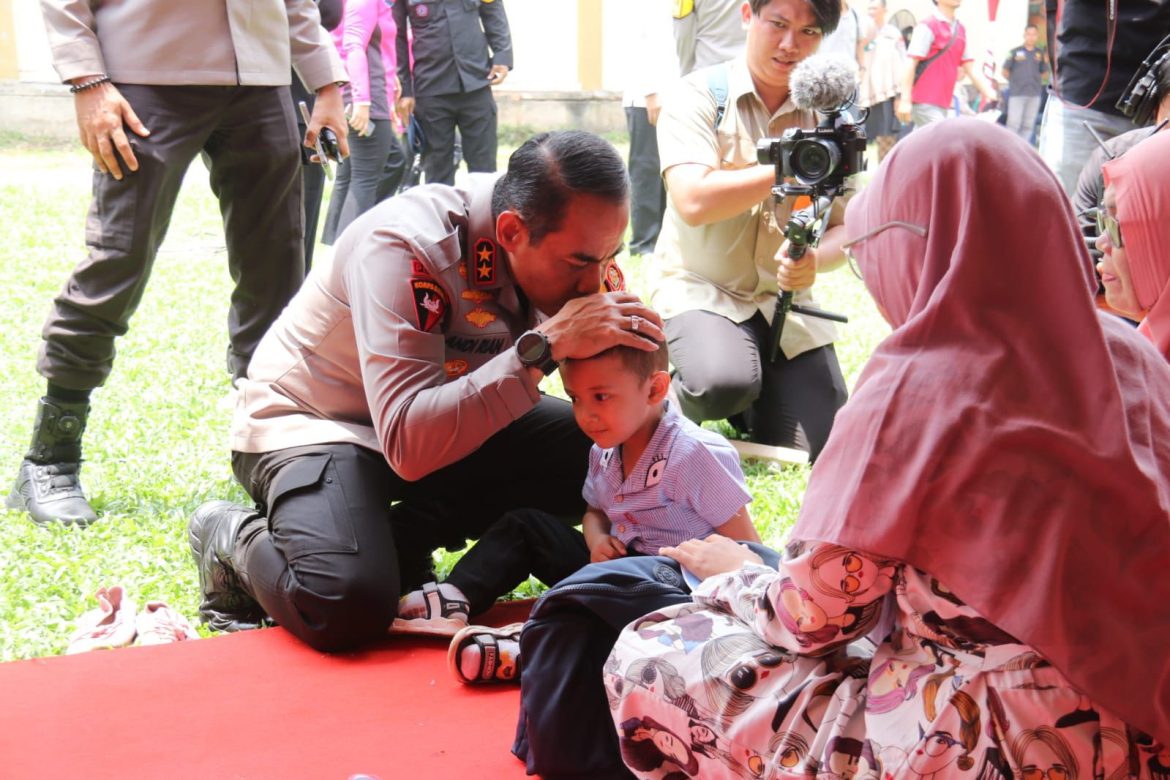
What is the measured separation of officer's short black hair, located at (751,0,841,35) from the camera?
12.0 feet

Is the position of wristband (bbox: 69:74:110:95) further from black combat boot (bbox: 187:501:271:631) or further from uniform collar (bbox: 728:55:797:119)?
uniform collar (bbox: 728:55:797:119)

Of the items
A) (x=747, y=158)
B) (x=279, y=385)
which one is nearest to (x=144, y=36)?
(x=279, y=385)

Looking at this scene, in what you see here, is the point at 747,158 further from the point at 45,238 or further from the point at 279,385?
the point at 45,238

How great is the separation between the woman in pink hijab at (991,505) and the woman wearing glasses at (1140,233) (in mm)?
885

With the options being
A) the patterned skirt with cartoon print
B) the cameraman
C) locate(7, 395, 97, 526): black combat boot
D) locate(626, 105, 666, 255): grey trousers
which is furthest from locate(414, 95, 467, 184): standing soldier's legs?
the patterned skirt with cartoon print

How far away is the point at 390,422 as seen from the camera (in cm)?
260

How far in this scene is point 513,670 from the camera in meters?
2.57

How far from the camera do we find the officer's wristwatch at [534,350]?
2553mm

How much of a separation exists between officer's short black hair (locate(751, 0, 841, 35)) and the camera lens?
39 cm

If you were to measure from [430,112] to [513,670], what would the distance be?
5.00 metres

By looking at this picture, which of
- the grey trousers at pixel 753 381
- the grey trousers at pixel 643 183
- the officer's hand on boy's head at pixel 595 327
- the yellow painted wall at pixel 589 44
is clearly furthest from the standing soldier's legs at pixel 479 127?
the yellow painted wall at pixel 589 44

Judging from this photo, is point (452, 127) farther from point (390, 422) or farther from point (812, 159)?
point (390, 422)

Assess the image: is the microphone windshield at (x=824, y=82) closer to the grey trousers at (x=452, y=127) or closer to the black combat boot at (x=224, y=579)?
the black combat boot at (x=224, y=579)

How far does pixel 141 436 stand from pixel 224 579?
155cm
